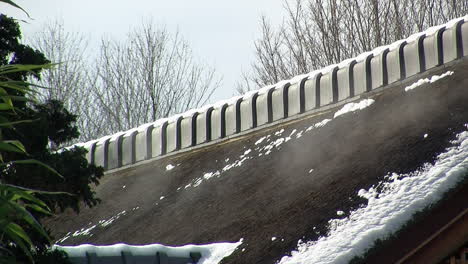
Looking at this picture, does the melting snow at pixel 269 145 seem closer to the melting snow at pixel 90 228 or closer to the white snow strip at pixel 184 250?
the melting snow at pixel 90 228

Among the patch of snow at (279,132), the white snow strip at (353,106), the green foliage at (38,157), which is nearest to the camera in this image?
the green foliage at (38,157)

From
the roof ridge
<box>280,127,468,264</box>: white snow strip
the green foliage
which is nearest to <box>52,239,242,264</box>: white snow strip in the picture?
<box>280,127,468,264</box>: white snow strip

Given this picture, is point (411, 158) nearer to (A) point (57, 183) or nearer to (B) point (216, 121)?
(A) point (57, 183)

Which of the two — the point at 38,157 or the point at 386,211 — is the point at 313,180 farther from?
the point at 38,157

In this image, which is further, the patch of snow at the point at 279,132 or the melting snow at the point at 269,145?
the patch of snow at the point at 279,132

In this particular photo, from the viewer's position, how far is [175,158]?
538 inches

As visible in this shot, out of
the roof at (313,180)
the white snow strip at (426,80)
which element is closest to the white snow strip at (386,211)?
the roof at (313,180)

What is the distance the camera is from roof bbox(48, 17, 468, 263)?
744 centimetres

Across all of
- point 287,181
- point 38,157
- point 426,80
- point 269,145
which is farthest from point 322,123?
point 38,157

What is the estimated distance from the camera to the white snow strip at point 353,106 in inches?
437

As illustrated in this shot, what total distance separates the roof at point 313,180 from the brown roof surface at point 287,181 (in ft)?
0.07

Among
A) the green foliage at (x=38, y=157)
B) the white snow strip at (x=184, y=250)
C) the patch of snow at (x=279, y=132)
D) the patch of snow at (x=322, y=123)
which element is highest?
the green foliage at (x=38, y=157)

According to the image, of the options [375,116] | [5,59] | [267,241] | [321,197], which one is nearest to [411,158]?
[321,197]

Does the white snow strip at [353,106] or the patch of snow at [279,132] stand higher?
the white snow strip at [353,106]
